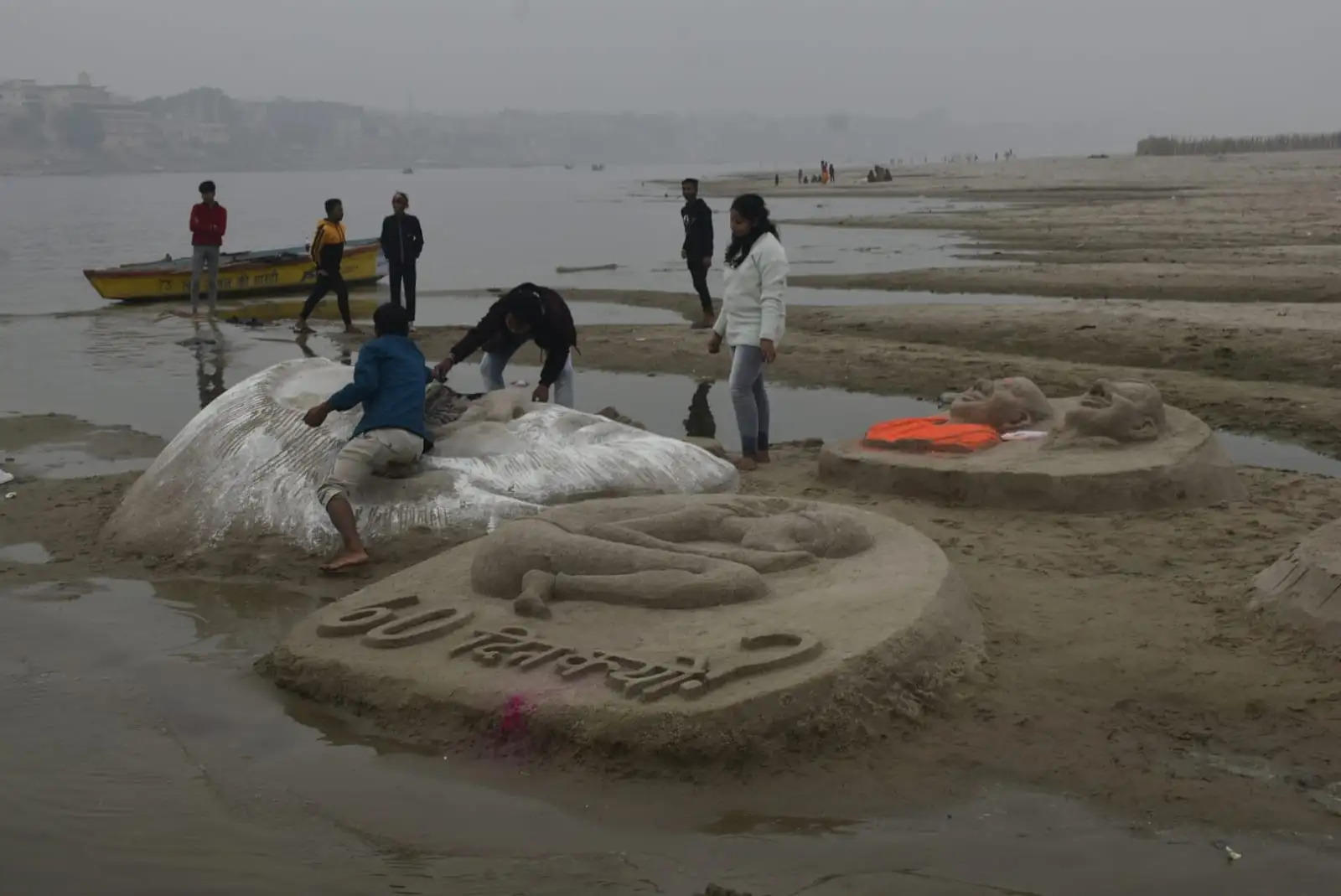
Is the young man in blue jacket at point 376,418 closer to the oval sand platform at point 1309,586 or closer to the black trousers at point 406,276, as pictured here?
the oval sand platform at point 1309,586

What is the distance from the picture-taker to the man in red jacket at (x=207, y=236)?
19219 mm

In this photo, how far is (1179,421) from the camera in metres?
9.29

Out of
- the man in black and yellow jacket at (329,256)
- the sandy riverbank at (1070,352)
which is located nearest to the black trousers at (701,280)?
the sandy riverbank at (1070,352)

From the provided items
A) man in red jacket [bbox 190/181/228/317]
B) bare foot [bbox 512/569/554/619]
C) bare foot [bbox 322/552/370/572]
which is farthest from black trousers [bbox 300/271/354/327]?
bare foot [bbox 512/569/554/619]

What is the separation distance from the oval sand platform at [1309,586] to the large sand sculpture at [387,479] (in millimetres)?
3265

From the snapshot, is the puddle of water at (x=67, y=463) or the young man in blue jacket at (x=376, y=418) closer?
the young man in blue jacket at (x=376, y=418)

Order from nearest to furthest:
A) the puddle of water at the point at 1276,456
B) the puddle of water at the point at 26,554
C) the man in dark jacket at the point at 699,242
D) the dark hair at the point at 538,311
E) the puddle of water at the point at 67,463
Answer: the puddle of water at the point at 26,554, the dark hair at the point at 538,311, the puddle of water at the point at 1276,456, the puddle of water at the point at 67,463, the man in dark jacket at the point at 699,242

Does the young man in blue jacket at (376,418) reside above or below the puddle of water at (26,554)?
above

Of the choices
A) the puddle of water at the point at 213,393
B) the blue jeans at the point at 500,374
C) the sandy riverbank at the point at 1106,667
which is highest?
the blue jeans at the point at 500,374

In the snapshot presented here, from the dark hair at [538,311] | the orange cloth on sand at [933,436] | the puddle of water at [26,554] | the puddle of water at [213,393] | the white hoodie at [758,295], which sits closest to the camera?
the puddle of water at [26,554]

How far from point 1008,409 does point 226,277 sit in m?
16.6

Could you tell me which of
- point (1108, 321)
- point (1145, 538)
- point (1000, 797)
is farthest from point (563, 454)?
point (1108, 321)

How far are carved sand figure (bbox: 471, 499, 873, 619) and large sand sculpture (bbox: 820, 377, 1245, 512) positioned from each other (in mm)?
1985

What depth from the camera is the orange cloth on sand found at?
9.15m
